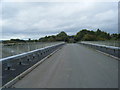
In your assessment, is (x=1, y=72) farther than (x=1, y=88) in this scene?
Yes

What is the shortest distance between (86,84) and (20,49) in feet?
15.7

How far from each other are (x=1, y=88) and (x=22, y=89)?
718 mm

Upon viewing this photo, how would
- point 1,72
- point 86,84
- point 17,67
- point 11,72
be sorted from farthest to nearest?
point 17,67 → point 11,72 → point 1,72 → point 86,84

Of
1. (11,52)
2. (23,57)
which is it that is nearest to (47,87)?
(11,52)

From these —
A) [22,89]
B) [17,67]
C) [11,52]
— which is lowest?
[22,89]

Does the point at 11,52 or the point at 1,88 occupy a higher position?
the point at 11,52

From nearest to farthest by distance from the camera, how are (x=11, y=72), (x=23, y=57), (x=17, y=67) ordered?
(x=11, y=72) → (x=17, y=67) → (x=23, y=57)

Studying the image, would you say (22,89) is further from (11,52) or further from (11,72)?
(11,52)

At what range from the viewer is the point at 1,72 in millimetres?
5867

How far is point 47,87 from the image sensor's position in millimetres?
5270

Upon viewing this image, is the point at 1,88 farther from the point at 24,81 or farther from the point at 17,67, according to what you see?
the point at 17,67

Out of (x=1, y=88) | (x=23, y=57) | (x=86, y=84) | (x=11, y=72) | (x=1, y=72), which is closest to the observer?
(x=1, y=88)

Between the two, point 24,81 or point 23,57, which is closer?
point 24,81

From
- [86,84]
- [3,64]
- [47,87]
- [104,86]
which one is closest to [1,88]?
[3,64]
